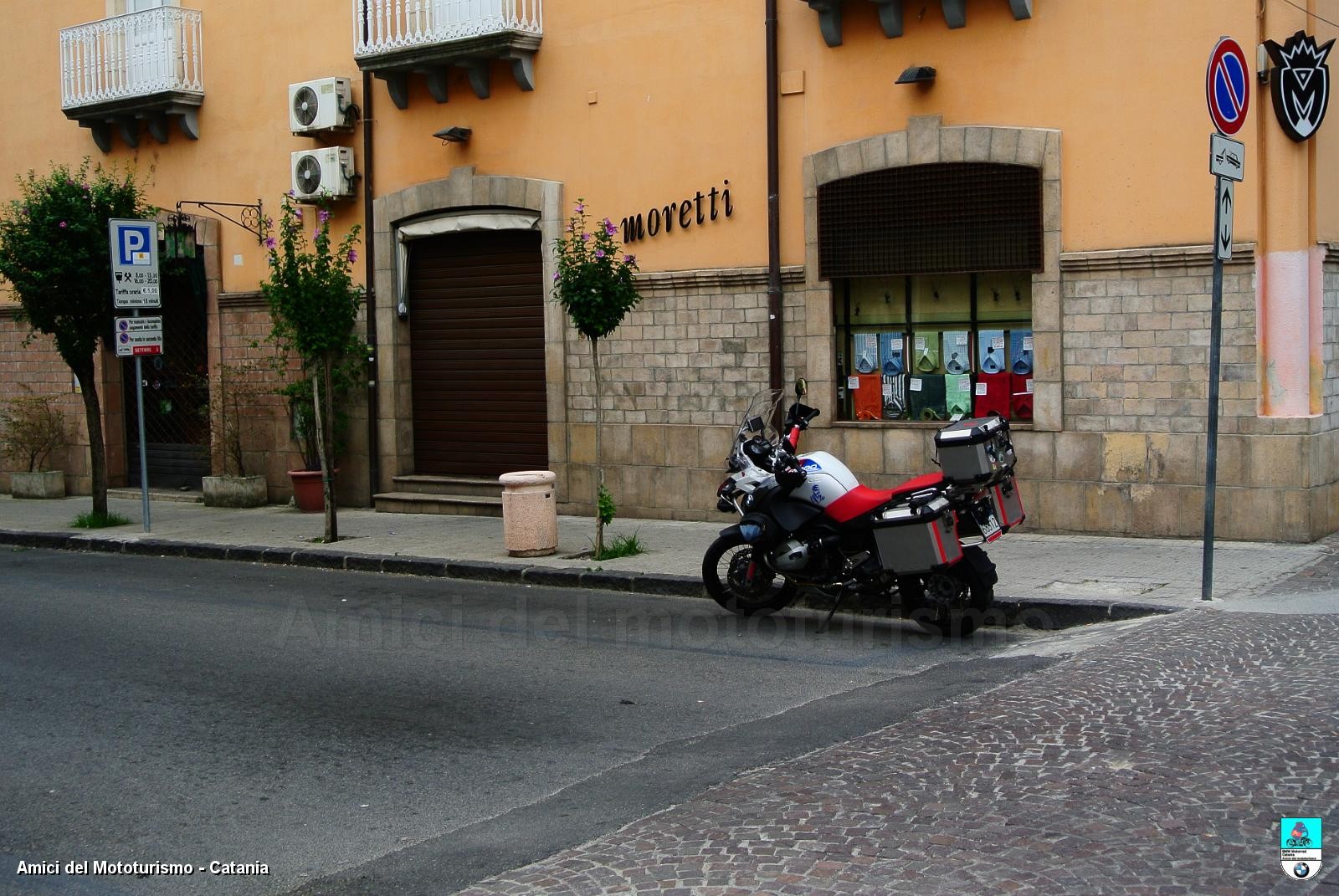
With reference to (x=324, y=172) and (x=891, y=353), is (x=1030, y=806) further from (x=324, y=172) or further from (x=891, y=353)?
(x=324, y=172)

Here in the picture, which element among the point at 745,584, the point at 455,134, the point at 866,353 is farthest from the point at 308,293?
the point at 745,584

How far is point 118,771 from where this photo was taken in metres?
6.55

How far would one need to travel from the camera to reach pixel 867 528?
30.6 feet

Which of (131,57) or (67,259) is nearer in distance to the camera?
(67,259)

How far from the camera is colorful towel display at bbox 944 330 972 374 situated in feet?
43.7

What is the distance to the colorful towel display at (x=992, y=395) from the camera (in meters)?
13.1

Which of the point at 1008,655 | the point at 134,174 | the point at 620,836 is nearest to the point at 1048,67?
the point at 1008,655

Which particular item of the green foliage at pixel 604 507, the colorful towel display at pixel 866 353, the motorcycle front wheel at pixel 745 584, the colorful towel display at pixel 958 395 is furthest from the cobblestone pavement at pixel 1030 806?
the colorful towel display at pixel 866 353

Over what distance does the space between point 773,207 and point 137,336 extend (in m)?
7.41

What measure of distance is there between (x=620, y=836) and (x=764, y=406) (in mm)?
8660

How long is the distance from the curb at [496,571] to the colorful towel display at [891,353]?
12.1 ft

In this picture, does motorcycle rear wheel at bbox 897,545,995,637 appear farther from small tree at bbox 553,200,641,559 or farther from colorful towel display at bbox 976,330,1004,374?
colorful towel display at bbox 976,330,1004,374

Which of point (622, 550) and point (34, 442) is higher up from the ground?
point (34, 442)

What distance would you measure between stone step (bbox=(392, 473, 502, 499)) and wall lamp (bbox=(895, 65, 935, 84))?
21.8 ft
